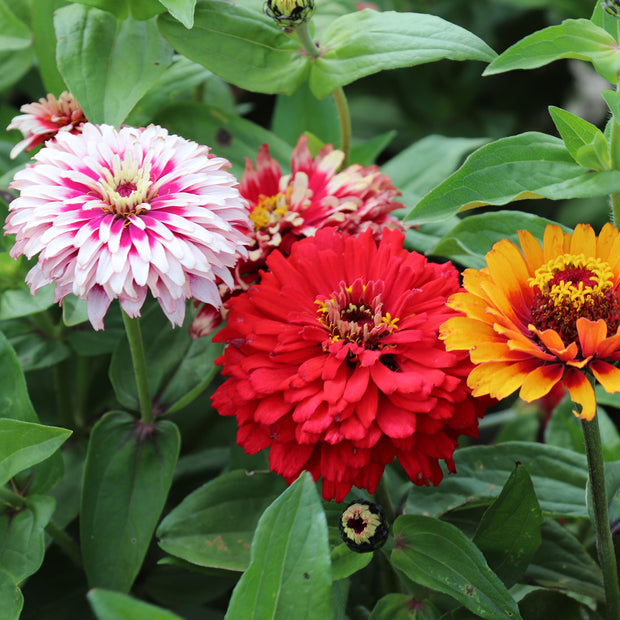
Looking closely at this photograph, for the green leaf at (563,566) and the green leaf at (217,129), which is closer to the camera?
the green leaf at (563,566)

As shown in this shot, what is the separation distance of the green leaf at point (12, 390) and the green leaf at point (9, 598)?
0.36 feet

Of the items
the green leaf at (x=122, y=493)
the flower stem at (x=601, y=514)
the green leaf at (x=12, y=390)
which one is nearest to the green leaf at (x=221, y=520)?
the green leaf at (x=122, y=493)

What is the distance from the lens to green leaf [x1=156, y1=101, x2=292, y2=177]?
73 centimetres

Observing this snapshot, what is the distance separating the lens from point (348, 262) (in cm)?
52

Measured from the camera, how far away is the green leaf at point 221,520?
55 centimetres

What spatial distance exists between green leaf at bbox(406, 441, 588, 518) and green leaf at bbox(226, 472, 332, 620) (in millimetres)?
183

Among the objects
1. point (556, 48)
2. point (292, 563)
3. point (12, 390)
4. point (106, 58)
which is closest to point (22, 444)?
point (12, 390)

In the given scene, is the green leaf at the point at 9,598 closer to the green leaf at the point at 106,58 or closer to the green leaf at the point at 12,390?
the green leaf at the point at 12,390

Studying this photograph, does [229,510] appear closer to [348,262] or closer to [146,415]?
[146,415]

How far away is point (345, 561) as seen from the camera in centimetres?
49

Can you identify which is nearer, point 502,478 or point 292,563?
point 292,563

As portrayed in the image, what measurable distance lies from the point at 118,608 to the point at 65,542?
35 cm

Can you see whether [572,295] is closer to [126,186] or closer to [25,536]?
[126,186]

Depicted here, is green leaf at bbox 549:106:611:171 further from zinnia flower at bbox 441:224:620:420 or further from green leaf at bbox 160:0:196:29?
green leaf at bbox 160:0:196:29
